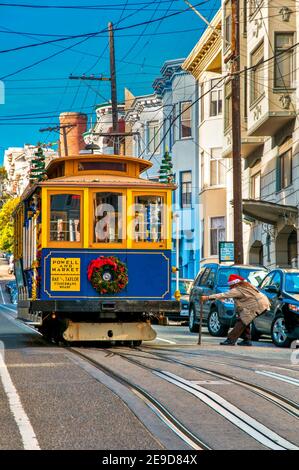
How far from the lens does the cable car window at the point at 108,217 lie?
18.6 metres

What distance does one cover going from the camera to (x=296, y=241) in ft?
117

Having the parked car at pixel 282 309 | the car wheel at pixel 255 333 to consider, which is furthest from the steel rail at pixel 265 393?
the car wheel at pixel 255 333

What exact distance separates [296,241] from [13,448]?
2812 centimetres

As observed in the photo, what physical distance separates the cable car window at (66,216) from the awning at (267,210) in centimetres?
1486

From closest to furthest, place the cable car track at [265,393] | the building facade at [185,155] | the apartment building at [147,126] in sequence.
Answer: the cable car track at [265,393]
the building facade at [185,155]
the apartment building at [147,126]

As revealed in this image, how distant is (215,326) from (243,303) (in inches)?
208

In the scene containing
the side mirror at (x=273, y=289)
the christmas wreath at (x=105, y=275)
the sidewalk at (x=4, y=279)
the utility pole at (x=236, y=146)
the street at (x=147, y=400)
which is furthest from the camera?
the sidewalk at (x=4, y=279)

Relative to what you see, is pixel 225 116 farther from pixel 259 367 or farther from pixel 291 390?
pixel 291 390

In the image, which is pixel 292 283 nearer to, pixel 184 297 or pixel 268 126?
pixel 184 297

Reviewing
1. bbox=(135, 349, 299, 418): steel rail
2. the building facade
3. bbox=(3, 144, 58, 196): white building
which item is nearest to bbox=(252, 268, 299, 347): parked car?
bbox=(135, 349, 299, 418): steel rail

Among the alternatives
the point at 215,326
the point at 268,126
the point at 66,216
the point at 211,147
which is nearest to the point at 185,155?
the point at 211,147

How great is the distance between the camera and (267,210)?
3397 centimetres

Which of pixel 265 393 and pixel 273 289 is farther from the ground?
pixel 273 289

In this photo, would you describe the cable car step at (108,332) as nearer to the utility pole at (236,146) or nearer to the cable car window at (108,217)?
the cable car window at (108,217)
